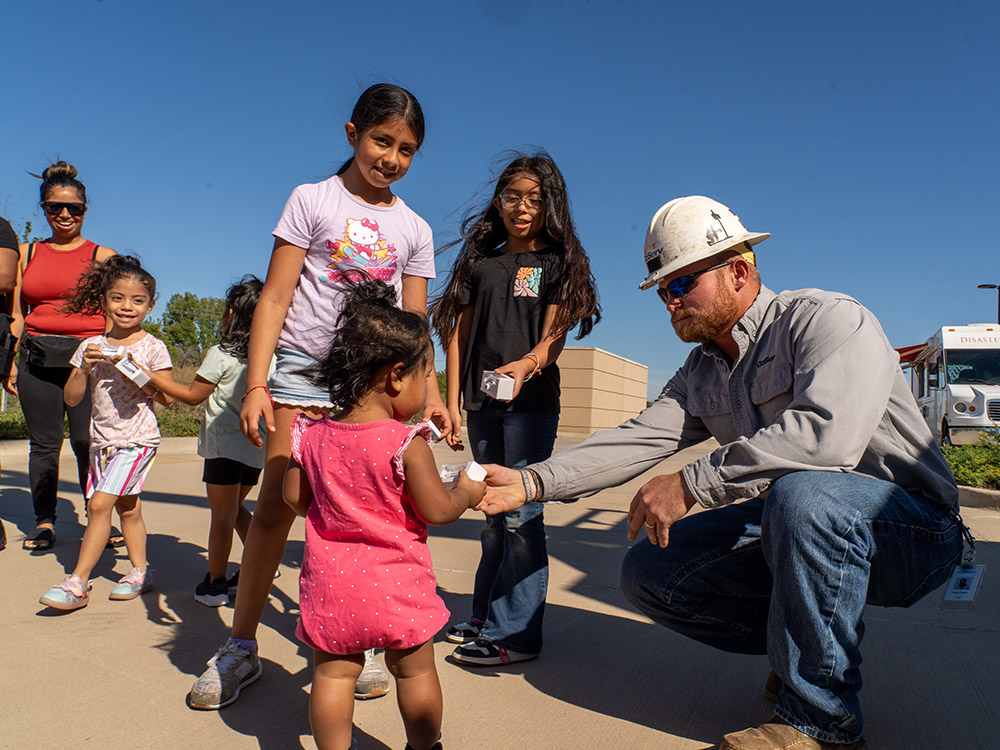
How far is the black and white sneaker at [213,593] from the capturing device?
3514 mm

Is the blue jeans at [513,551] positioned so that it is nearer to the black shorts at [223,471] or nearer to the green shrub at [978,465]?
the black shorts at [223,471]

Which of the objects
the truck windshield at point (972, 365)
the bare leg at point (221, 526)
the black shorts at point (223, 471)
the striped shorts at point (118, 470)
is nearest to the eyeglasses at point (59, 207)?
the striped shorts at point (118, 470)

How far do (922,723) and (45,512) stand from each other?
466 cm

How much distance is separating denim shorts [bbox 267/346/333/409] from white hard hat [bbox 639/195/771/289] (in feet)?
3.82

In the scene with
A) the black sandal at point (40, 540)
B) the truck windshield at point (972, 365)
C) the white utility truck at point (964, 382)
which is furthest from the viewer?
the truck windshield at point (972, 365)

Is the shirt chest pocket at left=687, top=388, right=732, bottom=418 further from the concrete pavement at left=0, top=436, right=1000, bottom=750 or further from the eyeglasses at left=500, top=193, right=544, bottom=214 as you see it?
the eyeglasses at left=500, top=193, right=544, bottom=214

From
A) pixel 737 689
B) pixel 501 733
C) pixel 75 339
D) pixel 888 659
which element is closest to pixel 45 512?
pixel 75 339

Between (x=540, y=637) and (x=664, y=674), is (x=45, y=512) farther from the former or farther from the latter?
(x=664, y=674)

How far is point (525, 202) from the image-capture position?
323 cm

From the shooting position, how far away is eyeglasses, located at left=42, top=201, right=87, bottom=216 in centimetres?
446

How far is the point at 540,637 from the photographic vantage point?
9.60 ft

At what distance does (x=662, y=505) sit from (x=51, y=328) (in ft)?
13.0

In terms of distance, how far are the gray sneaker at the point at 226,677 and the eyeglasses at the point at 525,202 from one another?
1995mm

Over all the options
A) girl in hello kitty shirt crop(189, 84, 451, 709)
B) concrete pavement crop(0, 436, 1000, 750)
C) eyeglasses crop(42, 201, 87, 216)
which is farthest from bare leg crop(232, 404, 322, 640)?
eyeglasses crop(42, 201, 87, 216)
